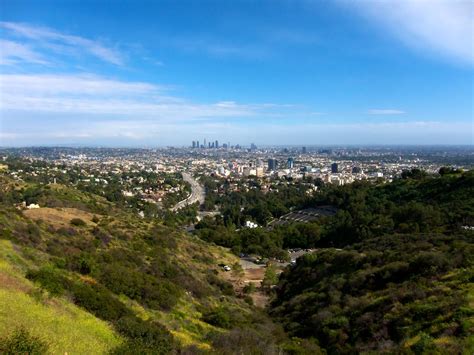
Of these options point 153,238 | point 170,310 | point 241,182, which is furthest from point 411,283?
point 241,182

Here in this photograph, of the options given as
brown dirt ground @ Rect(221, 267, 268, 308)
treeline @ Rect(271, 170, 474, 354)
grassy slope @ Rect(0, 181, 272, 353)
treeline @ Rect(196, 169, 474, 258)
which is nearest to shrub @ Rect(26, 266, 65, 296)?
grassy slope @ Rect(0, 181, 272, 353)

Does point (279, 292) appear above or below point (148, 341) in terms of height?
below

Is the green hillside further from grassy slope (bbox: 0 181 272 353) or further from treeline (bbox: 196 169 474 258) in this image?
treeline (bbox: 196 169 474 258)

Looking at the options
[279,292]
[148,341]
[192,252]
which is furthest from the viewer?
[192,252]

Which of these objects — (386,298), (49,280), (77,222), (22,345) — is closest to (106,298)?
(49,280)

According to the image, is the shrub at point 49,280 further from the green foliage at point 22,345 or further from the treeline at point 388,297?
the treeline at point 388,297

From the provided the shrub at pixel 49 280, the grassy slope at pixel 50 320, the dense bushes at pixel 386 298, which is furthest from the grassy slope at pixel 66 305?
the dense bushes at pixel 386 298

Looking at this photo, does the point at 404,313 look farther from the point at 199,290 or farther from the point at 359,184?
the point at 359,184
